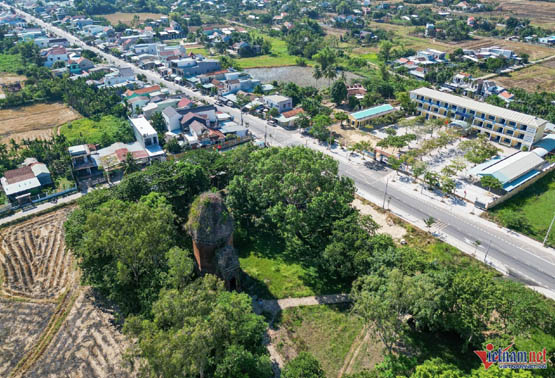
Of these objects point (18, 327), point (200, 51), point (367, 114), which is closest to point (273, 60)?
point (200, 51)

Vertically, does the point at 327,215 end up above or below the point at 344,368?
above

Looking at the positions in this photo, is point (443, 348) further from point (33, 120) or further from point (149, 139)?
point (33, 120)

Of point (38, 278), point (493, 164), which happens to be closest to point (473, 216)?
point (493, 164)

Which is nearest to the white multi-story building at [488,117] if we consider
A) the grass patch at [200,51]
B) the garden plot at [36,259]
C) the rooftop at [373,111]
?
the rooftop at [373,111]

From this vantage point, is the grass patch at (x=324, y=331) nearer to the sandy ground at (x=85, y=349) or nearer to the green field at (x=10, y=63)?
the sandy ground at (x=85, y=349)

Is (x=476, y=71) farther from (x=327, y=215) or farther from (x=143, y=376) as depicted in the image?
(x=143, y=376)

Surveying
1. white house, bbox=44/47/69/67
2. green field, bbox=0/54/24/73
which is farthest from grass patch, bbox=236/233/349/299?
green field, bbox=0/54/24/73

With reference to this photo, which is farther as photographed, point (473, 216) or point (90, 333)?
point (473, 216)

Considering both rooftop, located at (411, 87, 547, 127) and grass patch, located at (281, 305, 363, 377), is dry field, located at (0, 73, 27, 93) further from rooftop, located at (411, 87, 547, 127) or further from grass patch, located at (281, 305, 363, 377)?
grass patch, located at (281, 305, 363, 377)
